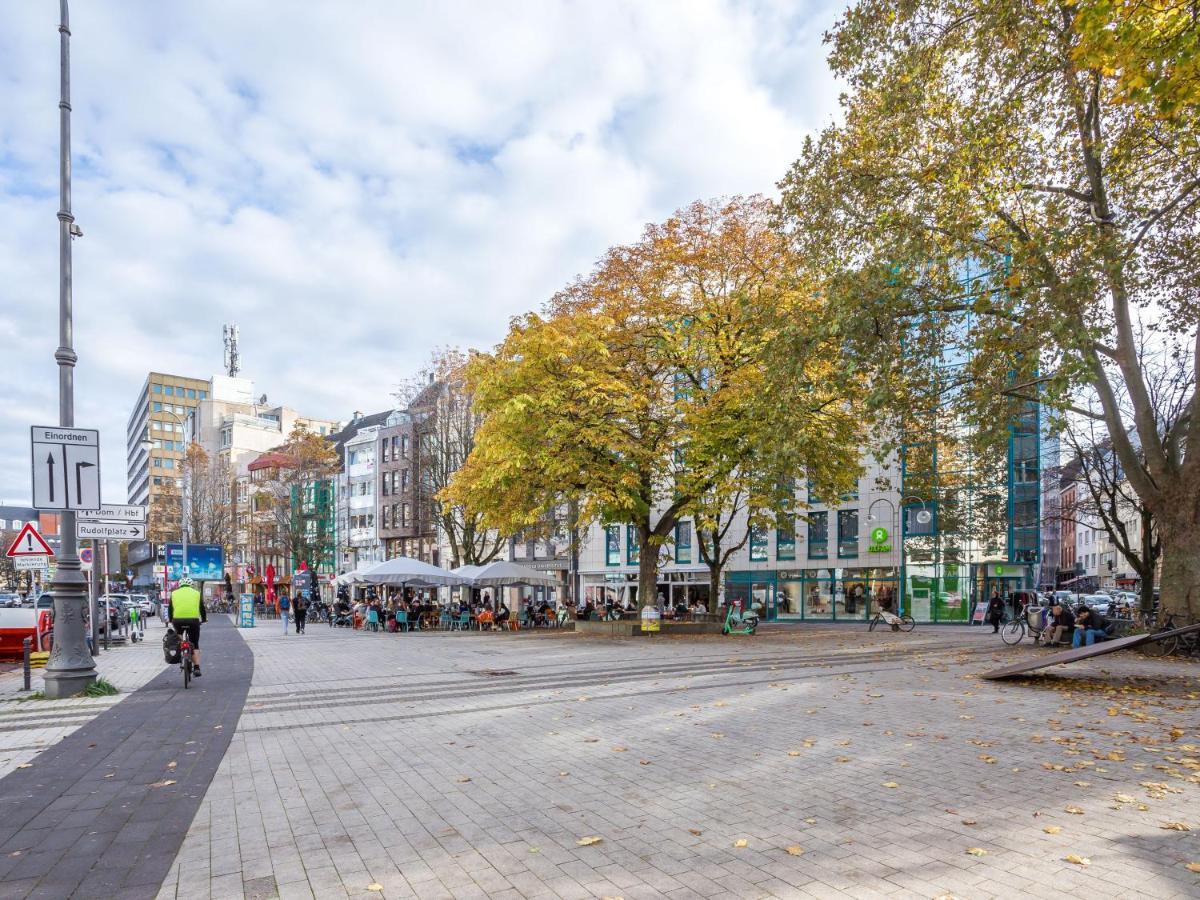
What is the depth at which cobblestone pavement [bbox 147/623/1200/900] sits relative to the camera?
15.4 feet

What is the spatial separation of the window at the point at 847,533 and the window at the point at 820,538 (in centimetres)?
71

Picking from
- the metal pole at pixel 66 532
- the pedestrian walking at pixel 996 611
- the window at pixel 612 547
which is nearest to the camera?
the metal pole at pixel 66 532

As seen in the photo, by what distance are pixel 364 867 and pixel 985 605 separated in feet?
116

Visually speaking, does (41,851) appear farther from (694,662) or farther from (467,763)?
(694,662)

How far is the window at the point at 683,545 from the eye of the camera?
49.1m

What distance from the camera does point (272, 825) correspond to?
230 inches

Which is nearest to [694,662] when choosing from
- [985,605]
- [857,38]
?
[857,38]

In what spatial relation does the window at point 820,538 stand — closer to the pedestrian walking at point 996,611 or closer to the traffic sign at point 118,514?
the pedestrian walking at point 996,611

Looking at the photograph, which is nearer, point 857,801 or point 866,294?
point 857,801

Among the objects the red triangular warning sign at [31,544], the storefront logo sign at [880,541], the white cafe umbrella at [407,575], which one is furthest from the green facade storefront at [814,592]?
the red triangular warning sign at [31,544]

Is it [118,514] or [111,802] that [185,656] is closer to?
[118,514]

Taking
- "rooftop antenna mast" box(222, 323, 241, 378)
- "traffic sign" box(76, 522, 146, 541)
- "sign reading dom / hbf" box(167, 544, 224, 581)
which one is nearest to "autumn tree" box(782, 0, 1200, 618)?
"traffic sign" box(76, 522, 146, 541)

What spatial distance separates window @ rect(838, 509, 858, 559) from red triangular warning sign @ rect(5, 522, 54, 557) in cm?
3507

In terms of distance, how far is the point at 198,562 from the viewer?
35125 millimetres
